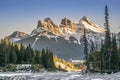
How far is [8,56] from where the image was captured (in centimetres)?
17250

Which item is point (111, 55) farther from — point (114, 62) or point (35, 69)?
point (35, 69)

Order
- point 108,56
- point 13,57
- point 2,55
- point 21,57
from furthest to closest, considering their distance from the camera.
Result: 1. point 21,57
2. point 13,57
3. point 2,55
4. point 108,56

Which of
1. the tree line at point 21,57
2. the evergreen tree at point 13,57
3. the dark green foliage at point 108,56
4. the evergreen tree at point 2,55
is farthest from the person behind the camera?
the evergreen tree at point 13,57

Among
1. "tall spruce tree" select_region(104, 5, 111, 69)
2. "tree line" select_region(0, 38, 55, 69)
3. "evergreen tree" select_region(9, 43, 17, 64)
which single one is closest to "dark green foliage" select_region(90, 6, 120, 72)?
"tall spruce tree" select_region(104, 5, 111, 69)

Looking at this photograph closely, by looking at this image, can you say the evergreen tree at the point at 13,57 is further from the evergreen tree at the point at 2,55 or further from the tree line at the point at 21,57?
the evergreen tree at the point at 2,55

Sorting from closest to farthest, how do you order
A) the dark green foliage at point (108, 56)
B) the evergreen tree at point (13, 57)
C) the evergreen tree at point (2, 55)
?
the dark green foliage at point (108, 56), the evergreen tree at point (2, 55), the evergreen tree at point (13, 57)

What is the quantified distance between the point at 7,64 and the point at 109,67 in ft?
199

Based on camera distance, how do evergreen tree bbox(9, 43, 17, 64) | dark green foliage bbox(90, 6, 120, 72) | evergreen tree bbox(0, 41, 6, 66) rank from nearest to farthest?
1. dark green foliage bbox(90, 6, 120, 72)
2. evergreen tree bbox(0, 41, 6, 66)
3. evergreen tree bbox(9, 43, 17, 64)

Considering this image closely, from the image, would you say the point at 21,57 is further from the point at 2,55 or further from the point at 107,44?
the point at 107,44

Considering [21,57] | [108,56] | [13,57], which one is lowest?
[108,56]

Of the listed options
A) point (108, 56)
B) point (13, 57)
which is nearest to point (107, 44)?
point (108, 56)

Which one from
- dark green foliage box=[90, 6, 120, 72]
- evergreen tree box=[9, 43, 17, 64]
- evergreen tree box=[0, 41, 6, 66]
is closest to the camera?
dark green foliage box=[90, 6, 120, 72]

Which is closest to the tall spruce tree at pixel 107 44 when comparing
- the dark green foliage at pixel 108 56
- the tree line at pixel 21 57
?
the dark green foliage at pixel 108 56

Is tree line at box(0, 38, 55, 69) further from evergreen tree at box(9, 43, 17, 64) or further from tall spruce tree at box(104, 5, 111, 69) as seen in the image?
tall spruce tree at box(104, 5, 111, 69)
